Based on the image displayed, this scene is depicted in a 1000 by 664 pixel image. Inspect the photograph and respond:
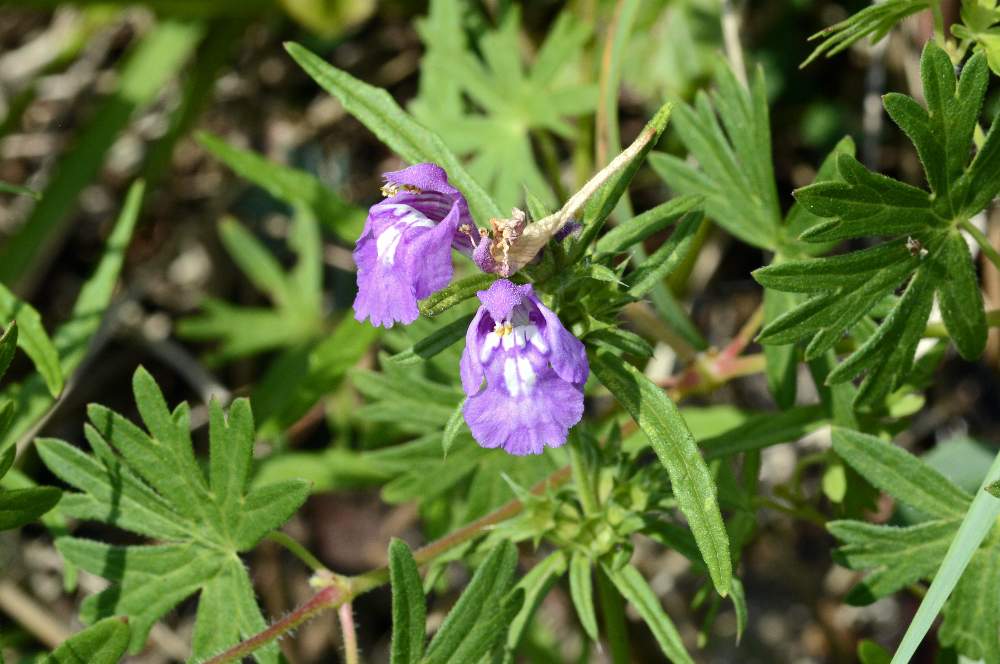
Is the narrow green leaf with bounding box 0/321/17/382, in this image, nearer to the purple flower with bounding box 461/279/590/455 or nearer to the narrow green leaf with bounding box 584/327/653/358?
the purple flower with bounding box 461/279/590/455

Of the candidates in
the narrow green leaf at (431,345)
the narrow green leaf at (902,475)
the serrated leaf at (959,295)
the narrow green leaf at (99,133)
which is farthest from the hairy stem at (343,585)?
the narrow green leaf at (99,133)

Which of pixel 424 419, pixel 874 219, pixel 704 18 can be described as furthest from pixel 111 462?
pixel 704 18

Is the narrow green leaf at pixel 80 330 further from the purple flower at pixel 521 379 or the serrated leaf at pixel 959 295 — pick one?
the serrated leaf at pixel 959 295

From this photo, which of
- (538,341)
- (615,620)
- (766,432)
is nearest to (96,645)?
(538,341)

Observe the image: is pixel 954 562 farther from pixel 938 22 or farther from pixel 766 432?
pixel 938 22

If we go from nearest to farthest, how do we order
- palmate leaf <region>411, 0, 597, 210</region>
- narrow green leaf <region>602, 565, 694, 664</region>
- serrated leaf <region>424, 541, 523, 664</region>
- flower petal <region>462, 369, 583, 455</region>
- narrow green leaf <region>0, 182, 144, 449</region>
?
flower petal <region>462, 369, 583, 455</region> → serrated leaf <region>424, 541, 523, 664</region> → narrow green leaf <region>602, 565, 694, 664</region> → narrow green leaf <region>0, 182, 144, 449</region> → palmate leaf <region>411, 0, 597, 210</region>

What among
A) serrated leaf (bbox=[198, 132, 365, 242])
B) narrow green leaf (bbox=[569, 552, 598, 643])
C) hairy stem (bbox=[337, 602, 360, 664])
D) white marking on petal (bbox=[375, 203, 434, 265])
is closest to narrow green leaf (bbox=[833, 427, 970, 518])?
narrow green leaf (bbox=[569, 552, 598, 643])
